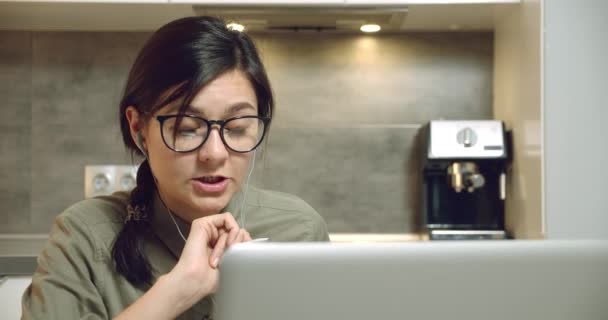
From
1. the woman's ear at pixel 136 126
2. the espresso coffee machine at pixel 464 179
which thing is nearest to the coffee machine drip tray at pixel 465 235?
the espresso coffee machine at pixel 464 179

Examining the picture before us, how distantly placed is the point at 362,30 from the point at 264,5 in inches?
18.7

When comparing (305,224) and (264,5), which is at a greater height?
(264,5)

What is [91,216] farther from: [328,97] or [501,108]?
[501,108]

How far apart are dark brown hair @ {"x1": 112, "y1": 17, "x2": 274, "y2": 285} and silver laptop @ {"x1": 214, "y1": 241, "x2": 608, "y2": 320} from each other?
21.9 inches

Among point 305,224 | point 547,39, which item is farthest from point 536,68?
point 305,224

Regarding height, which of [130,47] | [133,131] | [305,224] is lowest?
[305,224]

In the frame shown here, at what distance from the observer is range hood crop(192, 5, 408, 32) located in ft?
7.07

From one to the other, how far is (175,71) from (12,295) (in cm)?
121

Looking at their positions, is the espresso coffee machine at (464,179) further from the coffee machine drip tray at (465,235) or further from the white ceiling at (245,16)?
the white ceiling at (245,16)

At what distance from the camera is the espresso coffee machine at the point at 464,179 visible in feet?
7.09

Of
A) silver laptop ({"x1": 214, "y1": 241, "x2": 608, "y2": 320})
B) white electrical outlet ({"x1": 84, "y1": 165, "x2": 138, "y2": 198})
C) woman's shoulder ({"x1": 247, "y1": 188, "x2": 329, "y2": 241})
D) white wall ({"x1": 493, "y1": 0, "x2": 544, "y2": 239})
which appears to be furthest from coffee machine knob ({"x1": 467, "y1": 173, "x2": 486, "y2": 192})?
silver laptop ({"x1": 214, "y1": 241, "x2": 608, "y2": 320})

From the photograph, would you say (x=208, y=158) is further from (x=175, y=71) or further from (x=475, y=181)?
(x=475, y=181)

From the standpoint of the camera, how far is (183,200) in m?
1.02

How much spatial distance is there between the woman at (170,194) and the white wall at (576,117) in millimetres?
1176
